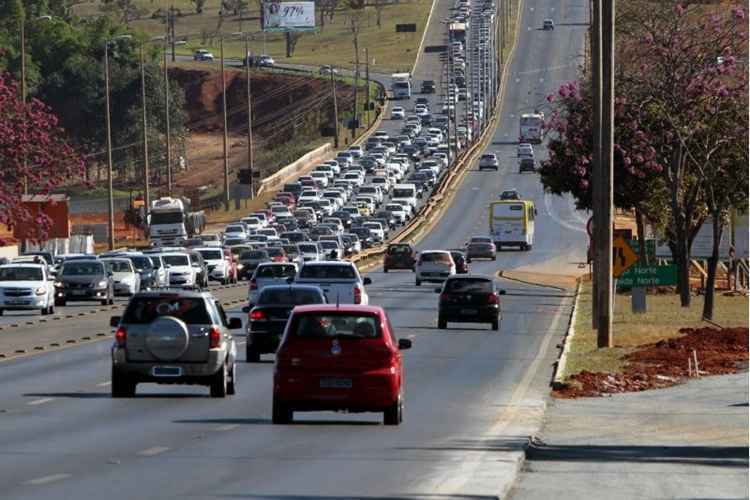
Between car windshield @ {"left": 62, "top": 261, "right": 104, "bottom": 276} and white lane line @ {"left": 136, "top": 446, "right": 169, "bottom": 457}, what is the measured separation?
42.8 m

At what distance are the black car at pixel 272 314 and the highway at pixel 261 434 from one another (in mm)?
655

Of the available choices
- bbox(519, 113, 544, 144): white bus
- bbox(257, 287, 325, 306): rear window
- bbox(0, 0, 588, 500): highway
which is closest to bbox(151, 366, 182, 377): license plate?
bbox(0, 0, 588, 500): highway

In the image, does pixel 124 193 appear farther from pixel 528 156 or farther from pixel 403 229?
pixel 403 229

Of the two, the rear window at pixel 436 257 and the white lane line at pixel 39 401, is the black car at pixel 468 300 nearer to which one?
the white lane line at pixel 39 401

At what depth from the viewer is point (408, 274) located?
95938 millimetres

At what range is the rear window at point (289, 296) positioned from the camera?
39406mm

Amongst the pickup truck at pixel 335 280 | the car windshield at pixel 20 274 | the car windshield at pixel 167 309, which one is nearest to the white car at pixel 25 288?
the car windshield at pixel 20 274

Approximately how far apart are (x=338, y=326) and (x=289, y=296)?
42.6ft

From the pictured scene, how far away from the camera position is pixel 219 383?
3120 cm

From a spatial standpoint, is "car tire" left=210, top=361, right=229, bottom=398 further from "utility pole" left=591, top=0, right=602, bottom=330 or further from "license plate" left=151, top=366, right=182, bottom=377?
"utility pole" left=591, top=0, right=602, bottom=330

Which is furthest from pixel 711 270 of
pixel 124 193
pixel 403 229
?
pixel 124 193

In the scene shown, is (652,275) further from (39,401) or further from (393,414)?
(393,414)

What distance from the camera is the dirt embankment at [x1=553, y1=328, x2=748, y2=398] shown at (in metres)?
33.9

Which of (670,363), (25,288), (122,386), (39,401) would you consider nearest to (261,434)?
(39,401)
